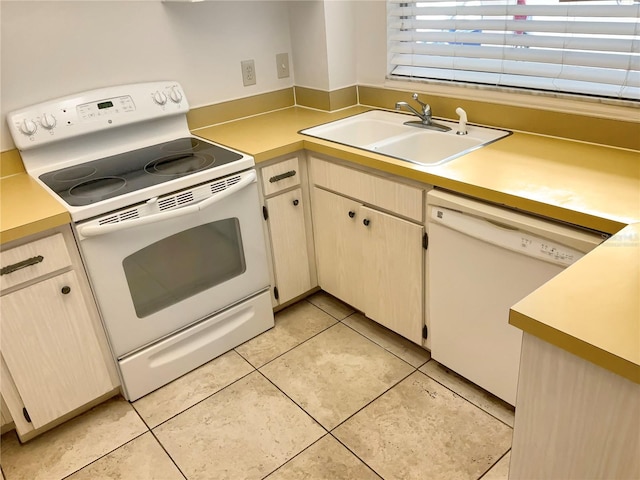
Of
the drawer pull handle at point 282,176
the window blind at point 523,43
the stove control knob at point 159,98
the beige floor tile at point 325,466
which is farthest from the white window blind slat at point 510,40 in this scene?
the beige floor tile at point 325,466

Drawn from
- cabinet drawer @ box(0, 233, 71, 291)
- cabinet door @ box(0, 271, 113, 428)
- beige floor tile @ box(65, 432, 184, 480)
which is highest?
cabinet drawer @ box(0, 233, 71, 291)

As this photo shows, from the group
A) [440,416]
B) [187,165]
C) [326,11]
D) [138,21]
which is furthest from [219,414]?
[326,11]

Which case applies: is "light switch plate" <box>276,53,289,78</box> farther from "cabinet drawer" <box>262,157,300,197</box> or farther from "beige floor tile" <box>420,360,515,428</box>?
"beige floor tile" <box>420,360,515,428</box>

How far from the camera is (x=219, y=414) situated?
1.99 m

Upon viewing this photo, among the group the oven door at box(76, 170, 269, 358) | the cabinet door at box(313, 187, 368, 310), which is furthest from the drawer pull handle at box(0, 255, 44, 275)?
the cabinet door at box(313, 187, 368, 310)

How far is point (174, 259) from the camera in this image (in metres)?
2.02

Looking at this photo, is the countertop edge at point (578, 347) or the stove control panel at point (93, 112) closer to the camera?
the countertop edge at point (578, 347)

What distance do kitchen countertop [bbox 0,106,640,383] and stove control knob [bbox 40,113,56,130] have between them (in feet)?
0.70

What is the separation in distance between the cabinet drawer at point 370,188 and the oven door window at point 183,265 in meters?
0.42

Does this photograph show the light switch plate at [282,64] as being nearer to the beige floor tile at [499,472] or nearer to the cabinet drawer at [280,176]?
the cabinet drawer at [280,176]

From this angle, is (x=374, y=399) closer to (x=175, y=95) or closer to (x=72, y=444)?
(x=72, y=444)

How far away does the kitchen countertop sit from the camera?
95 centimetres

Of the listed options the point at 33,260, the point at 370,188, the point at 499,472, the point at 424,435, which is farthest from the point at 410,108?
the point at 33,260

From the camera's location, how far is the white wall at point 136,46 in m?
1.99
